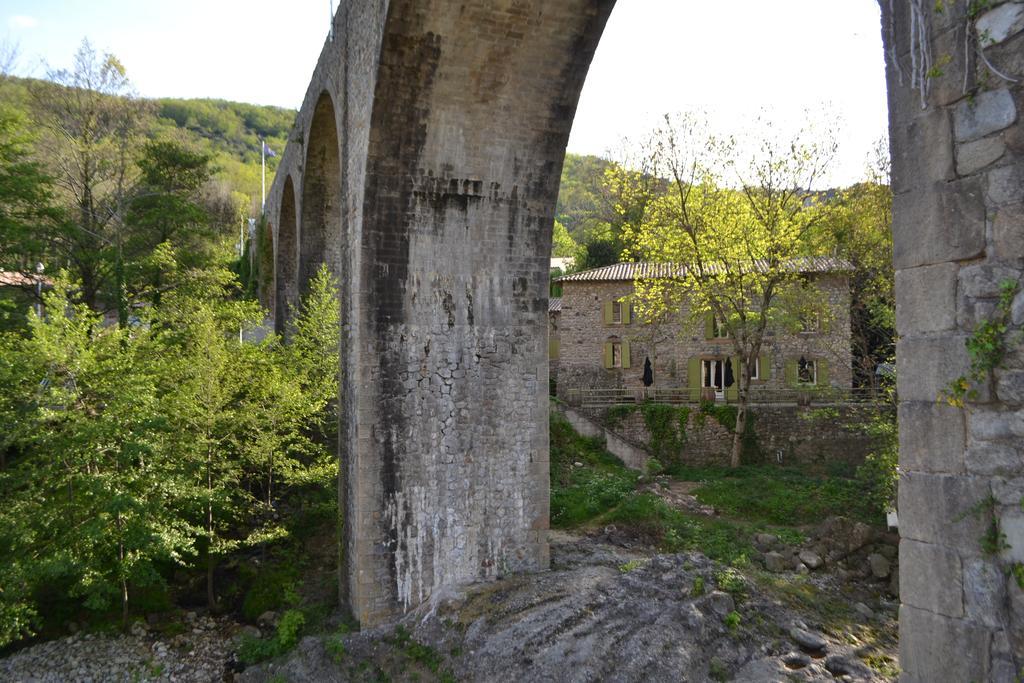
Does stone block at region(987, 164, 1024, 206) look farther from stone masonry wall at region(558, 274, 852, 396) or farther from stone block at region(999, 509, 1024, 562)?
stone masonry wall at region(558, 274, 852, 396)

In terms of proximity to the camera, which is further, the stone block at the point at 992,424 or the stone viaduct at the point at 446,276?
the stone viaduct at the point at 446,276

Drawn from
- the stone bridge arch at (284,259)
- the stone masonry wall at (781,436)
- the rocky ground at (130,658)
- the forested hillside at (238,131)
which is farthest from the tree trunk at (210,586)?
the forested hillside at (238,131)

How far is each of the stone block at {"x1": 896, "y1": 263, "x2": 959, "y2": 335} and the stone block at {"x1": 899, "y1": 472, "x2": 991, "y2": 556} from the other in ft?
1.72

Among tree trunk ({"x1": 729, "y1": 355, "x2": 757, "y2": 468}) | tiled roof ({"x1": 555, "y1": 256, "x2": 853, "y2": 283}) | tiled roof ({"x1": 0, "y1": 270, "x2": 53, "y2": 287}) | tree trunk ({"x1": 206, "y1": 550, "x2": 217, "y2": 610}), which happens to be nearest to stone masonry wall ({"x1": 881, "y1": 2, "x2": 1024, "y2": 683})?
tree trunk ({"x1": 206, "y1": 550, "x2": 217, "y2": 610})

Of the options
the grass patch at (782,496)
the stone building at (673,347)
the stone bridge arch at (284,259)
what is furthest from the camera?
the stone bridge arch at (284,259)

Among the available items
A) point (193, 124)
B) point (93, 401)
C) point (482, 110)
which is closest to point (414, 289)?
point (482, 110)

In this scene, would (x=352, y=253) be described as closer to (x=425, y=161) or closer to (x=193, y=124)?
(x=425, y=161)

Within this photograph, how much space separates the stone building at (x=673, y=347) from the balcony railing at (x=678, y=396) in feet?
0.35

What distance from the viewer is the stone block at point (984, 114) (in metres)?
2.35

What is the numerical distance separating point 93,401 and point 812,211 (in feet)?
46.6

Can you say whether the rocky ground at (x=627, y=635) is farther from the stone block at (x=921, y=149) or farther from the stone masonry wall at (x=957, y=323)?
the stone block at (x=921, y=149)

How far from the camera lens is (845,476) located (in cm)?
1524

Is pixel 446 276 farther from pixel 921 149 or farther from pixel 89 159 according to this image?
pixel 89 159

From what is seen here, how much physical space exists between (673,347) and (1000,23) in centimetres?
1876
